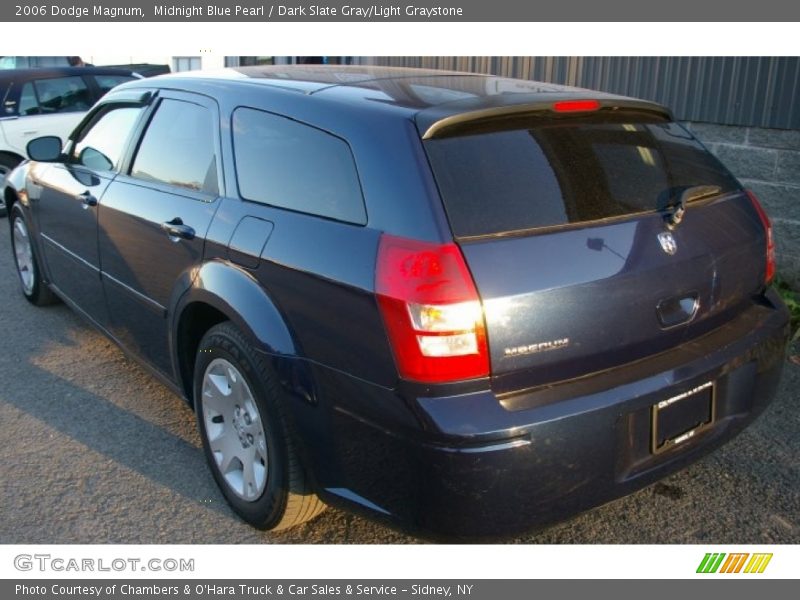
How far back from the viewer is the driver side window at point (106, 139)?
13.5 feet

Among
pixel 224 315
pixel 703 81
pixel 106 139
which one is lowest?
pixel 224 315

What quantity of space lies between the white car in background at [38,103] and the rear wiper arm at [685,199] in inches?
305

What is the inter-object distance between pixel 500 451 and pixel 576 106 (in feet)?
4.25

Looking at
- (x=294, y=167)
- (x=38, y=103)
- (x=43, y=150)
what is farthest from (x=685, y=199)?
(x=38, y=103)

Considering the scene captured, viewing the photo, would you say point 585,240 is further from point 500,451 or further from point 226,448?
point 226,448

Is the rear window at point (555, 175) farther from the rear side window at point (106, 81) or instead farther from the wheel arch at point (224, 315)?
the rear side window at point (106, 81)

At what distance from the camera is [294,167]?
285cm

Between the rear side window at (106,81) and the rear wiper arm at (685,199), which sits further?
the rear side window at (106,81)

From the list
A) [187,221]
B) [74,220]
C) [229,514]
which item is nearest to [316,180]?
[187,221]

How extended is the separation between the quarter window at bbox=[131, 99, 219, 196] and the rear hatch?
1.24m

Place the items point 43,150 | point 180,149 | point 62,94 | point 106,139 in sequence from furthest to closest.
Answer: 1. point 62,94
2. point 43,150
3. point 106,139
4. point 180,149

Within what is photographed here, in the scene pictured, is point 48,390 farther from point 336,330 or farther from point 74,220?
point 336,330

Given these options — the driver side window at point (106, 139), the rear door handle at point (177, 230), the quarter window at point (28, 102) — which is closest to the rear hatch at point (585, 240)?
the rear door handle at point (177, 230)

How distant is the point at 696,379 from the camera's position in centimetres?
264
